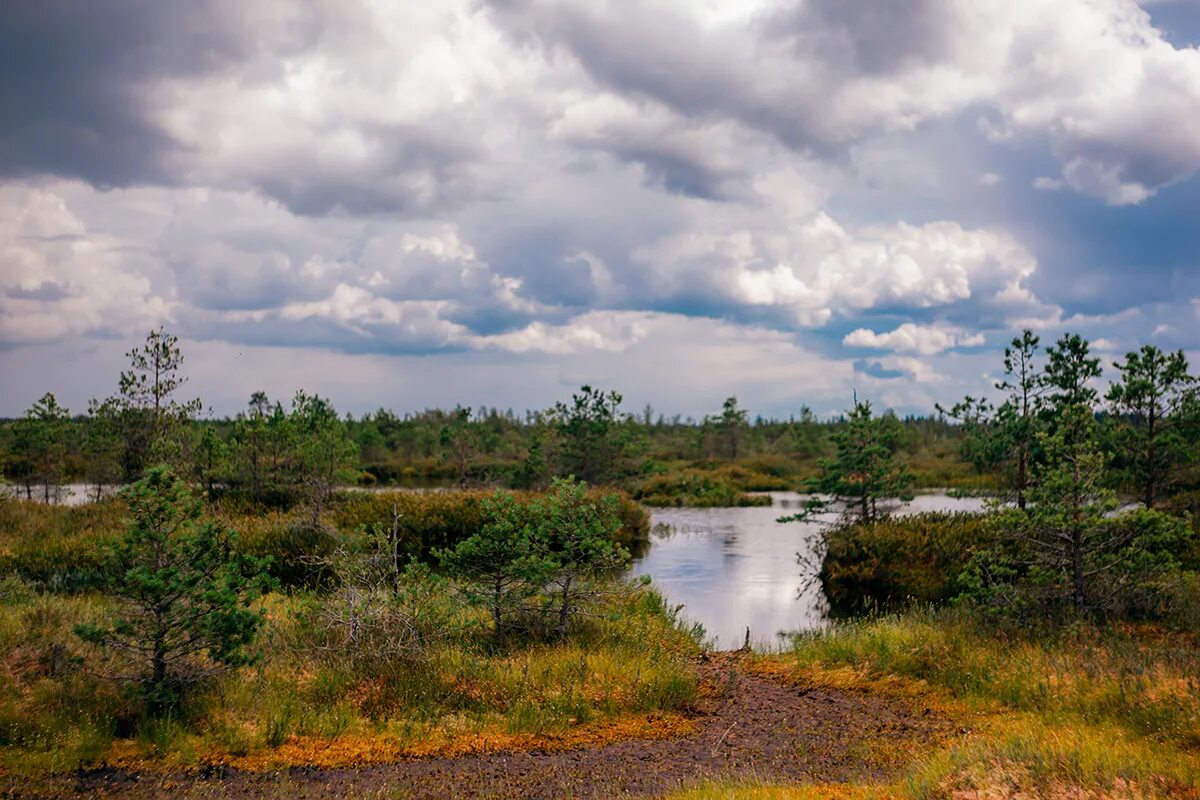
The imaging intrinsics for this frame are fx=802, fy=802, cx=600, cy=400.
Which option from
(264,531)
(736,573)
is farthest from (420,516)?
(736,573)

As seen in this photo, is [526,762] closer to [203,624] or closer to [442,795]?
[442,795]

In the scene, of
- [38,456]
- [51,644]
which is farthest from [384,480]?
[51,644]

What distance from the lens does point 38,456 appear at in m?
42.2

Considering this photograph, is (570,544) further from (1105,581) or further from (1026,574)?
(1105,581)

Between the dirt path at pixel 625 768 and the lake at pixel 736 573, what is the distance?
580 centimetres

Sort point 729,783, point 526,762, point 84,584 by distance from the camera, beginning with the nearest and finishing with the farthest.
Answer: point 729,783 → point 526,762 → point 84,584

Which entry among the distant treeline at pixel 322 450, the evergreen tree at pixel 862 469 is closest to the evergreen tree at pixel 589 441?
the distant treeline at pixel 322 450

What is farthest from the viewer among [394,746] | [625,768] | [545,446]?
[545,446]

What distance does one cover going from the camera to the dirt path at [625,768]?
941cm

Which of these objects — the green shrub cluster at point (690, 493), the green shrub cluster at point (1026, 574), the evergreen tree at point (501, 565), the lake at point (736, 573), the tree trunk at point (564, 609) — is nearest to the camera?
the evergreen tree at point (501, 565)

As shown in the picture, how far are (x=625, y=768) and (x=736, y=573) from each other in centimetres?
1908

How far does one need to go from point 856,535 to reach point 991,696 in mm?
12672

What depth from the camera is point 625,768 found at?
10266mm

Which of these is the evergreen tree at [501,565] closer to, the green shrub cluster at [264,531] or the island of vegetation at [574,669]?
the island of vegetation at [574,669]
